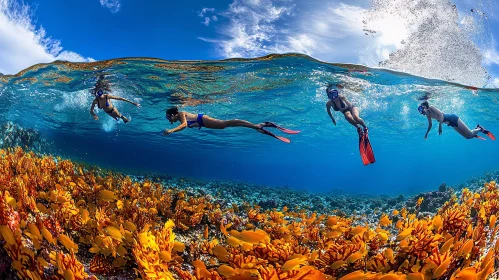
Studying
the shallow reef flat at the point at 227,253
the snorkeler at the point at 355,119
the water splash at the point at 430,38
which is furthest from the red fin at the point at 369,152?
the water splash at the point at 430,38

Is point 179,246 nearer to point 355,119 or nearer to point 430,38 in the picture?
Result: point 355,119

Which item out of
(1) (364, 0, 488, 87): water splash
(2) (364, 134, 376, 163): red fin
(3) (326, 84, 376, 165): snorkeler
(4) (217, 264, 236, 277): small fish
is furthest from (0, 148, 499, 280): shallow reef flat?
(1) (364, 0, 488, 87): water splash

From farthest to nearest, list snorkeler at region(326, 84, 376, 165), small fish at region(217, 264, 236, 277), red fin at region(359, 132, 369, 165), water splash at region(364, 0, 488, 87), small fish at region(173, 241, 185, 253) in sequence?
water splash at region(364, 0, 488, 87) → snorkeler at region(326, 84, 376, 165) → red fin at region(359, 132, 369, 165) → small fish at region(173, 241, 185, 253) → small fish at region(217, 264, 236, 277)

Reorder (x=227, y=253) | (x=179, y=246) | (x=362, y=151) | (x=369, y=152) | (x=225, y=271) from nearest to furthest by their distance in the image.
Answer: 1. (x=225, y=271)
2. (x=227, y=253)
3. (x=179, y=246)
4. (x=369, y=152)
5. (x=362, y=151)

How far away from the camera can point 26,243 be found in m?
4.45

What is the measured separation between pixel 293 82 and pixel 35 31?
1373 cm

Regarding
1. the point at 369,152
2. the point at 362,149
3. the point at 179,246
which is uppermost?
the point at 362,149

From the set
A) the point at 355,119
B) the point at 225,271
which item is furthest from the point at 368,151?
the point at 225,271

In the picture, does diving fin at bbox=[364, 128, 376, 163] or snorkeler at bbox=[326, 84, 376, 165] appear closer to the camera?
diving fin at bbox=[364, 128, 376, 163]

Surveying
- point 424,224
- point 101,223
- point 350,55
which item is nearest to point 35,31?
point 101,223

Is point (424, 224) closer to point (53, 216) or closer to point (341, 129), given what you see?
point (53, 216)

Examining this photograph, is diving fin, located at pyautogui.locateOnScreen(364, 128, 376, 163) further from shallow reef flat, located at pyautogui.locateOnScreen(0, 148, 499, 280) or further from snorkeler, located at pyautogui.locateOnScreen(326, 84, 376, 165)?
shallow reef flat, located at pyautogui.locateOnScreen(0, 148, 499, 280)

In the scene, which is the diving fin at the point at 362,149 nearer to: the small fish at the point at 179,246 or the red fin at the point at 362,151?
the red fin at the point at 362,151

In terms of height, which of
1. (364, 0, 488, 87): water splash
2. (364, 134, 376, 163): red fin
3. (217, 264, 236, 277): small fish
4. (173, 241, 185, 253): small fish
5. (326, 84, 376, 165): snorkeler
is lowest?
(173, 241, 185, 253): small fish
